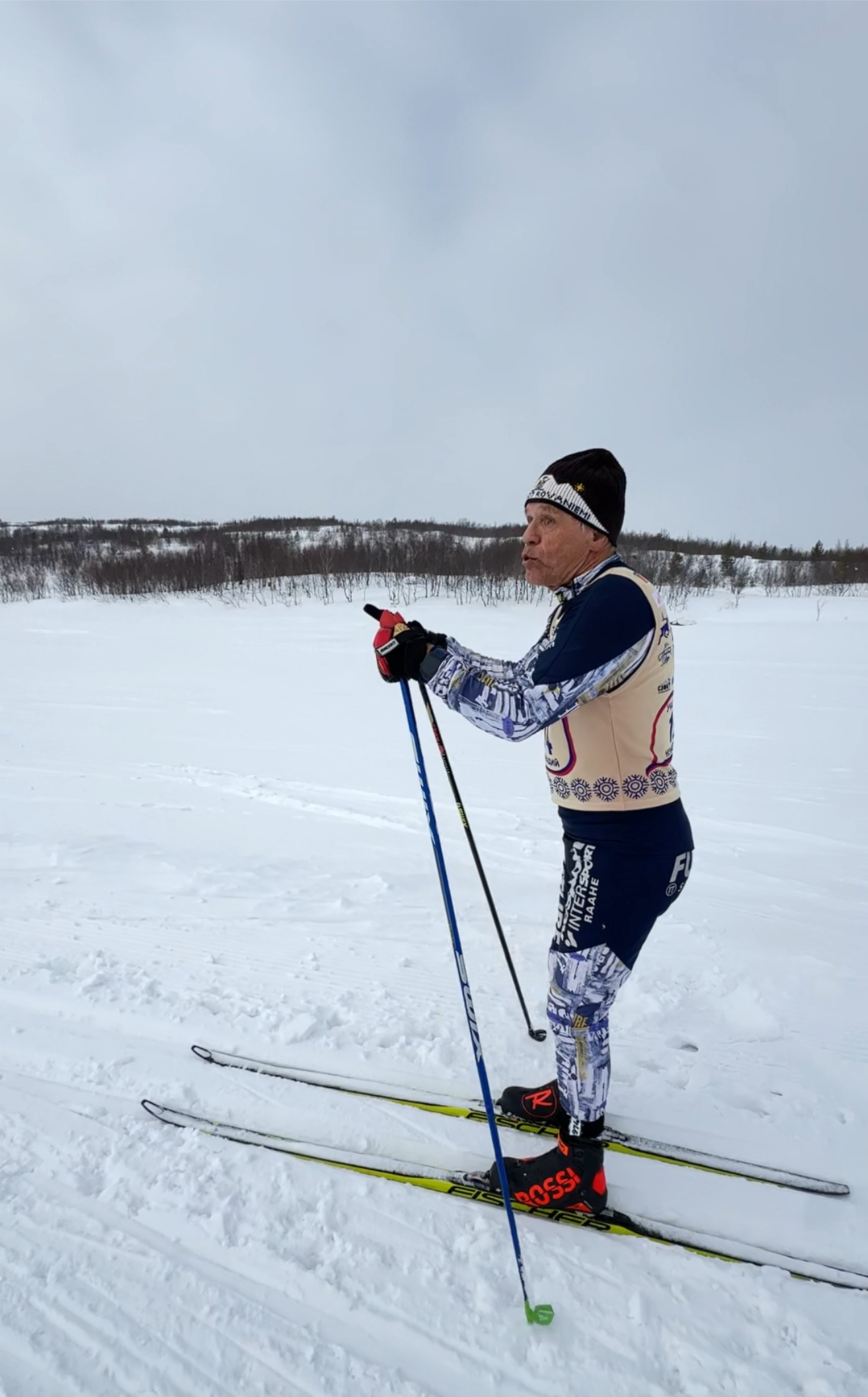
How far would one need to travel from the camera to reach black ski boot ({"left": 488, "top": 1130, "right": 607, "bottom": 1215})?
1887 mm

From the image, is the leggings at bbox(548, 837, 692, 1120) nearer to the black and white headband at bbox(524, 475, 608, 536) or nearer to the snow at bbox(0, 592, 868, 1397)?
the snow at bbox(0, 592, 868, 1397)

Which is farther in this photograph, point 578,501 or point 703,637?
point 703,637

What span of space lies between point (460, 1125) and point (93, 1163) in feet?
4.07

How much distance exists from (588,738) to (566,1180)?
1396mm

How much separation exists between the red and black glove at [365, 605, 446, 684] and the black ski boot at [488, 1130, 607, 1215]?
157 centimetres

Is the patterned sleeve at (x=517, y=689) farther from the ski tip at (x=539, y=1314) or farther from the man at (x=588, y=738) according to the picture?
the ski tip at (x=539, y=1314)

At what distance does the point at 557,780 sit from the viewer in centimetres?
186

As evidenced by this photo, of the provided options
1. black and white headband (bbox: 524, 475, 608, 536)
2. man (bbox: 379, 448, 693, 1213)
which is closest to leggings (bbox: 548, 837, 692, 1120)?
man (bbox: 379, 448, 693, 1213)

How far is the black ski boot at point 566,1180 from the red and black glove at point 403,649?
157 cm

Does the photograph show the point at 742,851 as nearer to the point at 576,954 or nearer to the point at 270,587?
the point at 576,954

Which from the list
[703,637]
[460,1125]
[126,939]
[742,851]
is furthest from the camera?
[703,637]

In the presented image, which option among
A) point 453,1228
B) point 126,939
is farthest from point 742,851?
point 126,939

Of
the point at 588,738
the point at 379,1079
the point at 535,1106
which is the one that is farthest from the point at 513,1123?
the point at 588,738

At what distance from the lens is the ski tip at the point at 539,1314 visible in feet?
5.17
